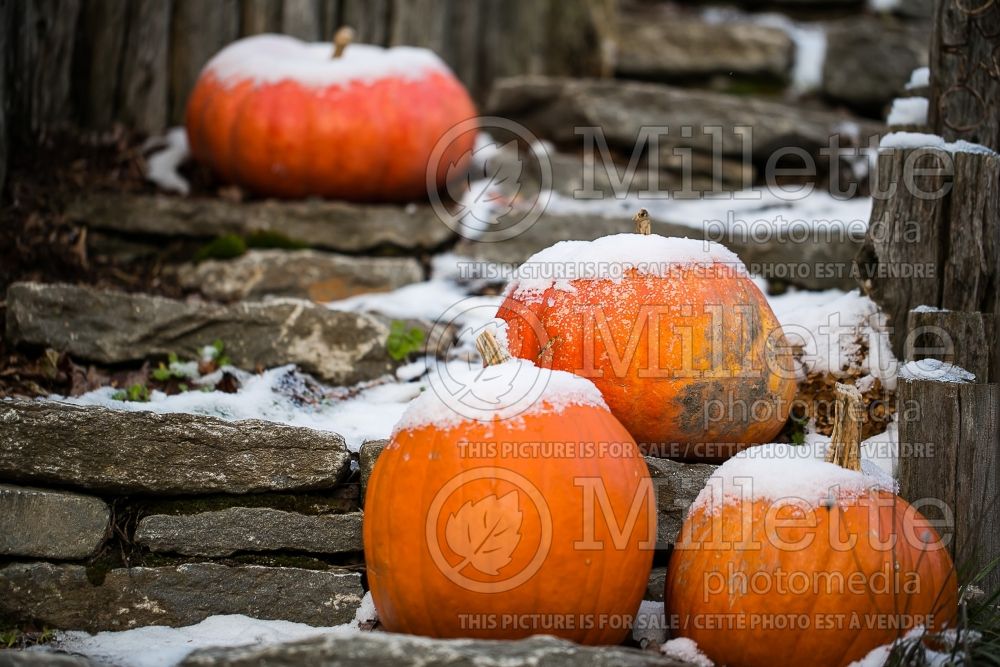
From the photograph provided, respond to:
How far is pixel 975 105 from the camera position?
10.5 feet

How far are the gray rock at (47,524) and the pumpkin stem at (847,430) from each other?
5.93 ft

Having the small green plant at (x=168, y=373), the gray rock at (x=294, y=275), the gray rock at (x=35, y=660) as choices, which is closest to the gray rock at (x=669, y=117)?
the gray rock at (x=294, y=275)

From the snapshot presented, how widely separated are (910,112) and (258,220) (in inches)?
99.6

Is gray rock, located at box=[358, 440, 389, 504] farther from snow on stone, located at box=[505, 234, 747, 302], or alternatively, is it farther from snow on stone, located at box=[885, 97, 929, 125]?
snow on stone, located at box=[885, 97, 929, 125]

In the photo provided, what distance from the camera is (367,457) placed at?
2602mm

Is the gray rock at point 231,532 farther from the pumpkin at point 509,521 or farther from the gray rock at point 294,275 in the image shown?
the gray rock at point 294,275

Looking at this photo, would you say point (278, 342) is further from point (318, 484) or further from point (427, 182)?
point (427, 182)

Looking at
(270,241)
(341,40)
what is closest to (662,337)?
(270,241)

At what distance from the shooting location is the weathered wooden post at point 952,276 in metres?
2.55

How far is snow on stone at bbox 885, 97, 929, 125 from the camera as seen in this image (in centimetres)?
343

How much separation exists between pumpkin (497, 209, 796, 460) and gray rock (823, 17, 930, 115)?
337cm

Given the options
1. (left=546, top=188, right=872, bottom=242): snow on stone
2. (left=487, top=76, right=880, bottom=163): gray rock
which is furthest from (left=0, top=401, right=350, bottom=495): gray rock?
(left=487, top=76, right=880, bottom=163): gray rock

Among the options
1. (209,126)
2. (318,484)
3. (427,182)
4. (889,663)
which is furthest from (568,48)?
(889,663)

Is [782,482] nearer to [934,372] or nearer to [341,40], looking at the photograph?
[934,372]
